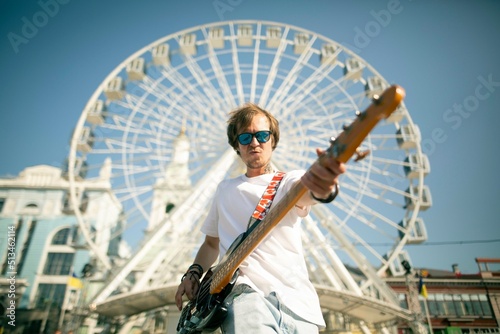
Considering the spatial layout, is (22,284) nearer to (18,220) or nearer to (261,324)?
(18,220)

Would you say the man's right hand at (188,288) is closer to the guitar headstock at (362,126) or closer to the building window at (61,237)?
the guitar headstock at (362,126)

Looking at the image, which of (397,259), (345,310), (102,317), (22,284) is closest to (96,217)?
(22,284)

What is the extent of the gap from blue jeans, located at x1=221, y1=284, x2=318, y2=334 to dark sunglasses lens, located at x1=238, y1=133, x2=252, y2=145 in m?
0.85

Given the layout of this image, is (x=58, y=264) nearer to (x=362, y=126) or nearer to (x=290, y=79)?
(x=290, y=79)

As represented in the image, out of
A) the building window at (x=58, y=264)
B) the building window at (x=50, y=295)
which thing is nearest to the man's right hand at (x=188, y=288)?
the building window at (x=50, y=295)

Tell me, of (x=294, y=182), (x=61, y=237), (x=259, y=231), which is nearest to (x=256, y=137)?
(x=294, y=182)

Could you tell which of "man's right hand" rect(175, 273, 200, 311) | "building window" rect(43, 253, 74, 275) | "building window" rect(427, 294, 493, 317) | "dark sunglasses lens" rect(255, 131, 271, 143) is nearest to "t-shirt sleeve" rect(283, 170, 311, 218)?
"dark sunglasses lens" rect(255, 131, 271, 143)

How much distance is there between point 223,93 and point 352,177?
6.60 metres

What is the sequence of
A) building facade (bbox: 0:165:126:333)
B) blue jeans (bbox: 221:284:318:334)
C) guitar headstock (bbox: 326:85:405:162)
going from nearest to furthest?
guitar headstock (bbox: 326:85:405:162) < blue jeans (bbox: 221:284:318:334) < building facade (bbox: 0:165:126:333)

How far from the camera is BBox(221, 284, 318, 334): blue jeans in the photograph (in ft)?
4.43

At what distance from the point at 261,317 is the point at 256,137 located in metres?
1.00

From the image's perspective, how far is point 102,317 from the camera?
532 inches

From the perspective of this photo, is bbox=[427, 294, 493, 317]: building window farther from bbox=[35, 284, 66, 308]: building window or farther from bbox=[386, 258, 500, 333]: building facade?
bbox=[35, 284, 66, 308]: building window

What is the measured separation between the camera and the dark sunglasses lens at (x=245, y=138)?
6.31ft
